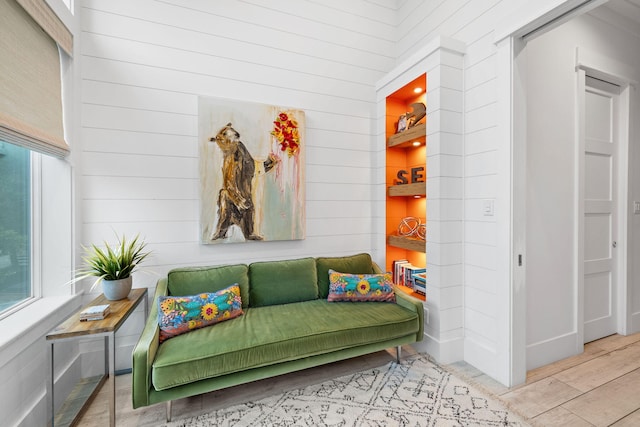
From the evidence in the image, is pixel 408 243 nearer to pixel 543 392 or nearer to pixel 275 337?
pixel 543 392

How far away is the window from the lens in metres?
1.64

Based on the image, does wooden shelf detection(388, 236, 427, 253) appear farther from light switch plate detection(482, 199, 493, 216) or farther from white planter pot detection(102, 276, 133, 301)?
white planter pot detection(102, 276, 133, 301)

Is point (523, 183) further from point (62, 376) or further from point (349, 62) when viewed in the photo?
point (62, 376)

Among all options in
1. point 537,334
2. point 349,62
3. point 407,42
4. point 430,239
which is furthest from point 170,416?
point 407,42

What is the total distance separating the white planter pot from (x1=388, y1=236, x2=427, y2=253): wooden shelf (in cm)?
225

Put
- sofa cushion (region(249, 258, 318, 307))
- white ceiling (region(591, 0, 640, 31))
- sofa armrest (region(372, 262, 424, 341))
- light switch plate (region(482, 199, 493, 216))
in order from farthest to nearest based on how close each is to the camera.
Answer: white ceiling (region(591, 0, 640, 31))
sofa cushion (region(249, 258, 318, 307))
sofa armrest (region(372, 262, 424, 341))
light switch plate (region(482, 199, 493, 216))

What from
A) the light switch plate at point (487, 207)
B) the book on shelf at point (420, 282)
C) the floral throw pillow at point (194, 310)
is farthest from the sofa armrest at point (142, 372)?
the light switch plate at point (487, 207)

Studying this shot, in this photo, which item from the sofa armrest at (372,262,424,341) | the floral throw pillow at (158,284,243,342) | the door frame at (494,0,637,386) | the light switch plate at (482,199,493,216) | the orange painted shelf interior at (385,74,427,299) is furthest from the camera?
the orange painted shelf interior at (385,74,427,299)

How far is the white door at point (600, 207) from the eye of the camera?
2633mm

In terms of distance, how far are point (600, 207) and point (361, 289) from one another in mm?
2331

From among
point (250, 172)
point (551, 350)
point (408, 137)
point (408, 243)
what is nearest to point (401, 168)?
point (408, 137)

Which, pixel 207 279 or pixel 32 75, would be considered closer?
pixel 32 75

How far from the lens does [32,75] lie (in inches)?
66.4

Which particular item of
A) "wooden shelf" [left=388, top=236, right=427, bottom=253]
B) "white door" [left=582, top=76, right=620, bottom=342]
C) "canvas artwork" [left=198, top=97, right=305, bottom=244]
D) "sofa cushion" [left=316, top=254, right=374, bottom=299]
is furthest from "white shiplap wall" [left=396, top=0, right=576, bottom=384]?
"canvas artwork" [left=198, top=97, right=305, bottom=244]
